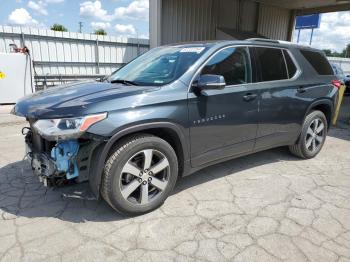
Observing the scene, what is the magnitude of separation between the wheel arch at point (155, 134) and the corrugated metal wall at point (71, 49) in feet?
28.2

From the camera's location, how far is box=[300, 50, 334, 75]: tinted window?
14.9 feet

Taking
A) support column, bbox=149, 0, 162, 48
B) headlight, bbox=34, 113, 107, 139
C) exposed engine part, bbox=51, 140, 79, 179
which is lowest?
exposed engine part, bbox=51, 140, 79, 179

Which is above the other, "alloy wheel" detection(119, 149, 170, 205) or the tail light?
the tail light

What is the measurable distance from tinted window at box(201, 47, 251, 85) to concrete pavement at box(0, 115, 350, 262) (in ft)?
4.30

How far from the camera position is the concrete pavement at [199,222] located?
248 centimetres

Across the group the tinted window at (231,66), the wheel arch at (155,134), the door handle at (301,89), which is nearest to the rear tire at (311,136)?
the door handle at (301,89)

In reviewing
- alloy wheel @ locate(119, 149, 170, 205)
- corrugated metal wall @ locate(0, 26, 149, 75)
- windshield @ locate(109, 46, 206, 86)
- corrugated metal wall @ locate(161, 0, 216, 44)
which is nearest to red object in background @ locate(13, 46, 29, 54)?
corrugated metal wall @ locate(0, 26, 149, 75)

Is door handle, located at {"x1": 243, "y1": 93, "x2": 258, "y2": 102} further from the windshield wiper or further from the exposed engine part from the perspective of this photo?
the exposed engine part

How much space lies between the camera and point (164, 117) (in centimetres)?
290

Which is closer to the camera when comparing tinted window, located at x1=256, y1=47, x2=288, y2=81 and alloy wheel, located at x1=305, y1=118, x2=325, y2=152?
tinted window, located at x1=256, y1=47, x2=288, y2=81

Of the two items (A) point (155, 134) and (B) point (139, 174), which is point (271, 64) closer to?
(A) point (155, 134)

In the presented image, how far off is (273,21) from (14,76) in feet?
43.0

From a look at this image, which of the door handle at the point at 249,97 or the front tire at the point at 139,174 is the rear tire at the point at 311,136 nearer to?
the door handle at the point at 249,97

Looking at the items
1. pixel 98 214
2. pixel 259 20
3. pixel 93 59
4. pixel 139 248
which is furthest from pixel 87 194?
pixel 259 20
